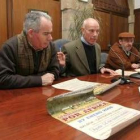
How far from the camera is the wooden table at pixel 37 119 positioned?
64cm

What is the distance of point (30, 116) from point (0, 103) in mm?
269

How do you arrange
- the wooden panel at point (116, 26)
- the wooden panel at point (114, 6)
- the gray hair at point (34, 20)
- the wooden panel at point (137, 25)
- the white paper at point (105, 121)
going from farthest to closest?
the wooden panel at point (137, 25)
the wooden panel at point (116, 26)
the wooden panel at point (114, 6)
the gray hair at point (34, 20)
the white paper at point (105, 121)

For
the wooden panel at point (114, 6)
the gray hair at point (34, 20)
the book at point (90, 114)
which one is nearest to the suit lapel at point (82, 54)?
the gray hair at point (34, 20)

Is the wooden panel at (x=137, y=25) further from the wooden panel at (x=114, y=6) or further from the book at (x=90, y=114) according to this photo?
the book at (x=90, y=114)

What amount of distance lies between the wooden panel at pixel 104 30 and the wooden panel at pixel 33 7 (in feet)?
4.72

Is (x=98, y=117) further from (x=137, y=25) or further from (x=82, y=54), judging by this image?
(x=137, y=25)

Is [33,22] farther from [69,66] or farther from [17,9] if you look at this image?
[17,9]

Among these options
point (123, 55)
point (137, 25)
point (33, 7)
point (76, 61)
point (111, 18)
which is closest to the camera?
point (76, 61)

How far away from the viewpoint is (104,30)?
5.29m

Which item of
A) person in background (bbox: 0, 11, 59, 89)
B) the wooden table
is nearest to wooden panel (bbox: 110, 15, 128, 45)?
person in background (bbox: 0, 11, 59, 89)

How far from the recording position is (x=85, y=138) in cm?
62

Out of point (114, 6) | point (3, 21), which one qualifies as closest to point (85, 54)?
point (3, 21)

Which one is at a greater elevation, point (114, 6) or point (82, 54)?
point (114, 6)

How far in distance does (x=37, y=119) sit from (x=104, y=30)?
478cm
